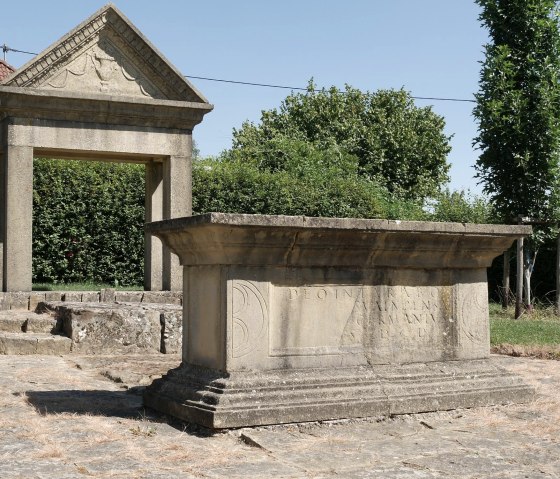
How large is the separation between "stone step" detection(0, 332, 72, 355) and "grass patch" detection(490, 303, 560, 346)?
5.18 meters

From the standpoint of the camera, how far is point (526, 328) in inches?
480

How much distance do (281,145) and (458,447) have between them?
22.1 metres

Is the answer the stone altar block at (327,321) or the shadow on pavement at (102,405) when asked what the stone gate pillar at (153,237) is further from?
the stone altar block at (327,321)

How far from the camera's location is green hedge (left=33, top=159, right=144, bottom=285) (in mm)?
14781

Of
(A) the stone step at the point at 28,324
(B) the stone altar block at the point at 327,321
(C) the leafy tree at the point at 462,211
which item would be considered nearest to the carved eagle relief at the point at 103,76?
(A) the stone step at the point at 28,324

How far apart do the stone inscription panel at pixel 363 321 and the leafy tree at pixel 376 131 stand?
27774 mm

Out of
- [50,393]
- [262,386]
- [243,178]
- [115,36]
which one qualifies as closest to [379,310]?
[262,386]

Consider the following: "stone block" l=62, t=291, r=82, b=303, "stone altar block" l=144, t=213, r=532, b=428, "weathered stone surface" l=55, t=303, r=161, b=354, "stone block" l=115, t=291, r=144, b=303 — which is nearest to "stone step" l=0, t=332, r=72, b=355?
"weathered stone surface" l=55, t=303, r=161, b=354

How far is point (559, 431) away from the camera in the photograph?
5082 mm

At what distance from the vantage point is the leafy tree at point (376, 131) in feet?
115

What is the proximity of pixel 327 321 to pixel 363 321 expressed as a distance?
0.99 ft

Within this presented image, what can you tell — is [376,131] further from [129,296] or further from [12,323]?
[12,323]

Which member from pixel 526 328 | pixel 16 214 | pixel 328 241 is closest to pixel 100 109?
pixel 16 214

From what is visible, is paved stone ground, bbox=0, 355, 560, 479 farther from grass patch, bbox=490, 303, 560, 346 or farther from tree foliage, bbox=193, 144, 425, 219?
tree foliage, bbox=193, 144, 425, 219
